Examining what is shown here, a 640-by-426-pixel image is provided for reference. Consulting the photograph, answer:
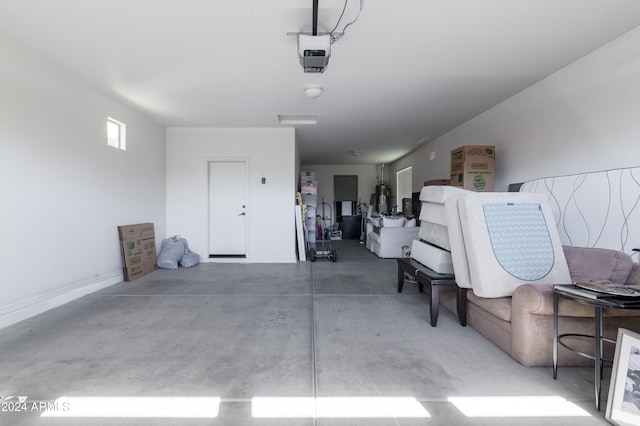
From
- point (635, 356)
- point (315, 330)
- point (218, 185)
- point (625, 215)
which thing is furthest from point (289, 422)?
point (218, 185)

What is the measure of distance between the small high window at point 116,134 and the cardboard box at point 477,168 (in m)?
5.49

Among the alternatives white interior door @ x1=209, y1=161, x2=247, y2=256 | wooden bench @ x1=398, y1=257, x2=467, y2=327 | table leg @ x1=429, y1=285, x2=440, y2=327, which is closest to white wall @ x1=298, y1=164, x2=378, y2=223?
white interior door @ x1=209, y1=161, x2=247, y2=256

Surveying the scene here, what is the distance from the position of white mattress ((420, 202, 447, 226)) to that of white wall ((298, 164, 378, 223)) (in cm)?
806

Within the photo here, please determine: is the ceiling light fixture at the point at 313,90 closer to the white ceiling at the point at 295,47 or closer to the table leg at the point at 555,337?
the white ceiling at the point at 295,47

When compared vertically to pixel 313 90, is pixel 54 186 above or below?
below

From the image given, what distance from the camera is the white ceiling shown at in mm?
2453

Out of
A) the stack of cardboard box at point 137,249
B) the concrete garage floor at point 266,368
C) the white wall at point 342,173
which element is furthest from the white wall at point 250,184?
the white wall at point 342,173

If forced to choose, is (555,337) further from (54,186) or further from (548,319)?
(54,186)

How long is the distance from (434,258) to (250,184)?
170 inches

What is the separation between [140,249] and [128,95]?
2517 mm

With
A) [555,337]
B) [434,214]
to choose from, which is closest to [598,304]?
[555,337]

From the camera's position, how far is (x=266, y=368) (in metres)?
2.11

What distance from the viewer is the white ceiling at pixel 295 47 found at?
8.05 feet

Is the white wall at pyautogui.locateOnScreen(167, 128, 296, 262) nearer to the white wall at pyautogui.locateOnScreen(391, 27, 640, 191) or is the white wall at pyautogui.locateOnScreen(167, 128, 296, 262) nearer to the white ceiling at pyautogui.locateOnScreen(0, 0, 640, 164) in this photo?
the white ceiling at pyautogui.locateOnScreen(0, 0, 640, 164)
